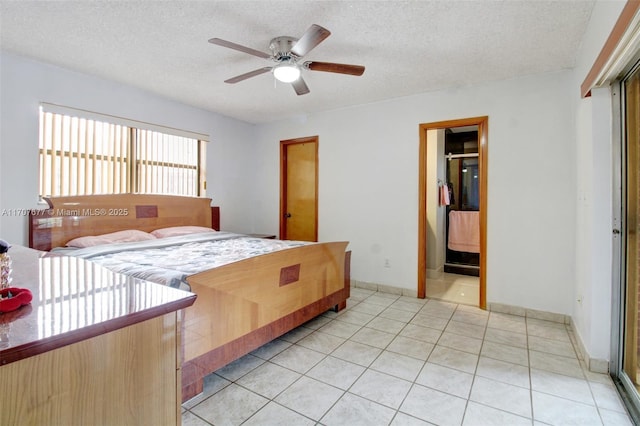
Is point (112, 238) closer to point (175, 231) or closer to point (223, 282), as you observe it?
point (175, 231)

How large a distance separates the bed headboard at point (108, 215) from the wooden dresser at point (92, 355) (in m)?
2.33

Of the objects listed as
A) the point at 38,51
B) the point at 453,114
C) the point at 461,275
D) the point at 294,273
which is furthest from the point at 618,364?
the point at 38,51

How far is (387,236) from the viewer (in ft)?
13.0

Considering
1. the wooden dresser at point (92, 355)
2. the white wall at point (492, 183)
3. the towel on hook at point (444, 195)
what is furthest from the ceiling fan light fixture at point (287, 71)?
the towel on hook at point (444, 195)

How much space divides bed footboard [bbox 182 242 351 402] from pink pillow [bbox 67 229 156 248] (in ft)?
5.98

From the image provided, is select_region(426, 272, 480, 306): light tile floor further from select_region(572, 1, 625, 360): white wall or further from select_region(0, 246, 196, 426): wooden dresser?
select_region(0, 246, 196, 426): wooden dresser

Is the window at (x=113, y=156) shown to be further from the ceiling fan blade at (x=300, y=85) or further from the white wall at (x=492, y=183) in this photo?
the ceiling fan blade at (x=300, y=85)

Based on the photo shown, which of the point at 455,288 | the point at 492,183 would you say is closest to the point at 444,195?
the point at 455,288

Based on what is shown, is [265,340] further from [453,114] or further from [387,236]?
[453,114]

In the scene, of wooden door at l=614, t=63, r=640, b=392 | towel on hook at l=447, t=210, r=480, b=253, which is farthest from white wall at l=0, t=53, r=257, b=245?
wooden door at l=614, t=63, r=640, b=392

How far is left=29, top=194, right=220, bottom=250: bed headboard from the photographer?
2.88m

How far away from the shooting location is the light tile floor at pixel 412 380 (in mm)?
1689

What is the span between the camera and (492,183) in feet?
10.8

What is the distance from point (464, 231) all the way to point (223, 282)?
432cm
